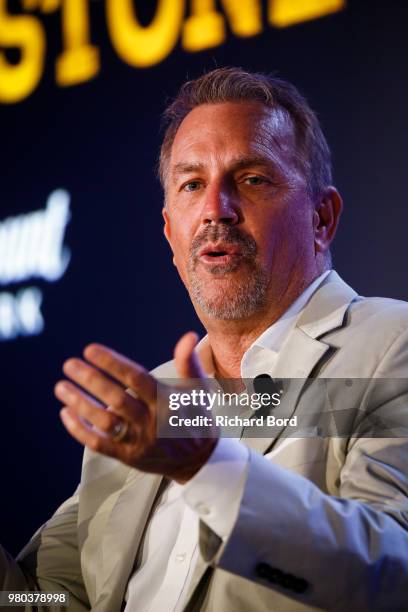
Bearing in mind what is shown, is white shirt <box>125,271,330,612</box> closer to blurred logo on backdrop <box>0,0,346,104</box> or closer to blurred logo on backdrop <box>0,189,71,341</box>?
blurred logo on backdrop <box>0,189,71,341</box>

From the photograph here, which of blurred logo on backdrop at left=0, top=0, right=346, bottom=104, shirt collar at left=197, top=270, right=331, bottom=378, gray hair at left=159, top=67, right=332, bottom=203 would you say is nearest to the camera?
shirt collar at left=197, top=270, right=331, bottom=378

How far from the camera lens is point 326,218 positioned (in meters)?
2.00

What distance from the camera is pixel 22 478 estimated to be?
2.63m

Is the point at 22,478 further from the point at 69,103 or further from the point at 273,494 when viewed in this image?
the point at 273,494

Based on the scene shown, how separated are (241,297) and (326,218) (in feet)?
1.25

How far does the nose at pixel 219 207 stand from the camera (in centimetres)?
177

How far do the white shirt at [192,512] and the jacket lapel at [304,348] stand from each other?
7 cm

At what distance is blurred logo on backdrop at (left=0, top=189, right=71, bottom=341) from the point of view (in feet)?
8.60

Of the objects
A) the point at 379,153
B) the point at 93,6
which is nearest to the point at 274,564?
the point at 379,153

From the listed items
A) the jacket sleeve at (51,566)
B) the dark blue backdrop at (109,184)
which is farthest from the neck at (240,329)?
the jacket sleeve at (51,566)

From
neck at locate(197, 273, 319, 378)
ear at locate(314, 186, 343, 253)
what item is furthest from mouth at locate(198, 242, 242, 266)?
ear at locate(314, 186, 343, 253)

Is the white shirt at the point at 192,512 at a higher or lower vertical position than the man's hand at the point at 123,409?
lower

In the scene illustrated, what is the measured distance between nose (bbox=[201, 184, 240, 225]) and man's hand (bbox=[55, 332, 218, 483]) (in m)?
0.80

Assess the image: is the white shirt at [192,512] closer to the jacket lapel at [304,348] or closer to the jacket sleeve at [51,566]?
the jacket lapel at [304,348]
